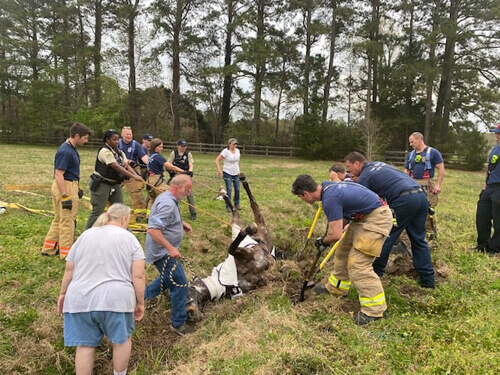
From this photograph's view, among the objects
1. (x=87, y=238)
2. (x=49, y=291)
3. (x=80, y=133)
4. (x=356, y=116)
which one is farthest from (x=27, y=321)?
(x=356, y=116)

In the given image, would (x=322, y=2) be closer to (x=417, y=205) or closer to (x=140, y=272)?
(x=417, y=205)

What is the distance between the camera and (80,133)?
14.9 ft

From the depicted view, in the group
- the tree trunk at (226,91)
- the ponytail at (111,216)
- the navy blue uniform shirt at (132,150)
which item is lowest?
the ponytail at (111,216)

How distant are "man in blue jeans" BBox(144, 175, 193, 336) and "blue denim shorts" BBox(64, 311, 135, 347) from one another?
88 cm

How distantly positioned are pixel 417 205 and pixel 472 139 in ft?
71.1

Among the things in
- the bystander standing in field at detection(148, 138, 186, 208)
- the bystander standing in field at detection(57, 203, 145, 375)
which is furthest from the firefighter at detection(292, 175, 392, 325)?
the bystander standing in field at detection(148, 138, 186, 208)

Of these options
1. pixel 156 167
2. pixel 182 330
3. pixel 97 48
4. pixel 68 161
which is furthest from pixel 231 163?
pixel 97 48

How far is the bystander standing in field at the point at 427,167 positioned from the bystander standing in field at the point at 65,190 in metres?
5.47

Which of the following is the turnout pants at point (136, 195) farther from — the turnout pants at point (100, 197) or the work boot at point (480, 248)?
the work boot at point (480, 248)

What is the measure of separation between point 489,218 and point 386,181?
275cm

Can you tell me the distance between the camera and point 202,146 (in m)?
29.7

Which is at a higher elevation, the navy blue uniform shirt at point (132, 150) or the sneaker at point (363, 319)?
the navy blue uniform shirt at point (132, 150)

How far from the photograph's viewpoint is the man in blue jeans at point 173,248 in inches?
130

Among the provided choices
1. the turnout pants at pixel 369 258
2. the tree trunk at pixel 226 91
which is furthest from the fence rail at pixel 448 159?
the turnout pants at pixel 369 258
